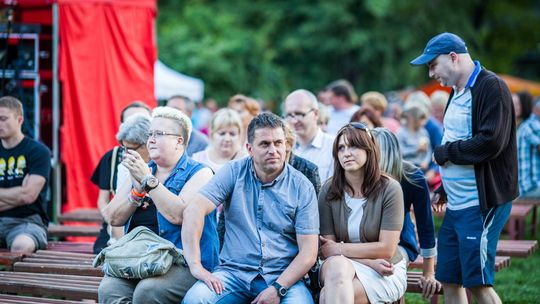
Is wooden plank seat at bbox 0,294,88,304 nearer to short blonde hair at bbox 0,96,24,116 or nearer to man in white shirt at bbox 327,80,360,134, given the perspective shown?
short blonde hair at bbox 0,96,24,116

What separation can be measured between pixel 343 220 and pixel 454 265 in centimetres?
81

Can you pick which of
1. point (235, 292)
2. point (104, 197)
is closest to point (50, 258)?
point (104, 197)

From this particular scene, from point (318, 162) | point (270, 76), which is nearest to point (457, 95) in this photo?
point (318, 162)

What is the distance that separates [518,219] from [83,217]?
4969mm

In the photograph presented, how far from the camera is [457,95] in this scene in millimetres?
5336

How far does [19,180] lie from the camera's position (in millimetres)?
7348

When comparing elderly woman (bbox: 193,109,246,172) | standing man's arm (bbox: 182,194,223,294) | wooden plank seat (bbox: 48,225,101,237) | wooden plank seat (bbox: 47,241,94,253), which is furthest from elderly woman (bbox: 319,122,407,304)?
wooden plank seat (bbox: 48,225,101,237)

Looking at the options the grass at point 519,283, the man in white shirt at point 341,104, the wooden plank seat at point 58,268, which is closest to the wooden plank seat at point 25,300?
the wooden plank seat at point 58,268

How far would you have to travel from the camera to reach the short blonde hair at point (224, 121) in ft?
25.0

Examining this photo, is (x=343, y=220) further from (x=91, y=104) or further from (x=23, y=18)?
(x=23, y=18)

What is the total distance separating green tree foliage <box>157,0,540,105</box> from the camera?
1217 inches

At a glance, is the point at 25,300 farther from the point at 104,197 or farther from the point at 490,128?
the point at 490,128

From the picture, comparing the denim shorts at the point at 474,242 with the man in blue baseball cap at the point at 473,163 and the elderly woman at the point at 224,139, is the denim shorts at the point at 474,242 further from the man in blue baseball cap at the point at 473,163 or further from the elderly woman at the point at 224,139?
the elderly woman at the point at 224,139

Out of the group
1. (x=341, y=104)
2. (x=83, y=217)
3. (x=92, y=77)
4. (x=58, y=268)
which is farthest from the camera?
(x=341, y=104)
